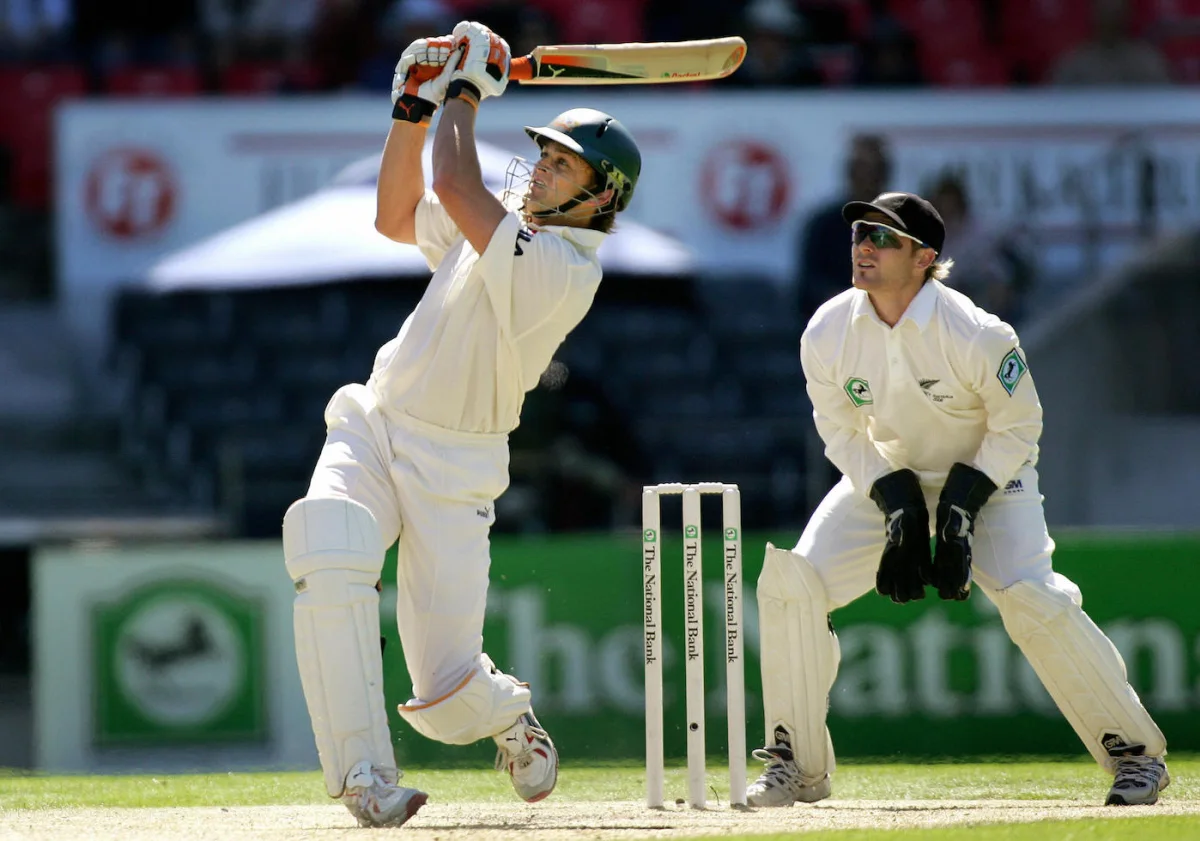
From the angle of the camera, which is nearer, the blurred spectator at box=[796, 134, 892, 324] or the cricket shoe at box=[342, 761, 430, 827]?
the cricket shoe at box=[342, 761, 430, 827]

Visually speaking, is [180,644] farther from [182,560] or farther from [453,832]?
[453,832]

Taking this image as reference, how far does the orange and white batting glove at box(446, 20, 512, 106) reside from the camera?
4.98 metres

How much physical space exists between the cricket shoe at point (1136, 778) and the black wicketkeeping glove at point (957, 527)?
597 millimetres

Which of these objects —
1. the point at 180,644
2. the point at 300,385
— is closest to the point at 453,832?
the point at 180,644

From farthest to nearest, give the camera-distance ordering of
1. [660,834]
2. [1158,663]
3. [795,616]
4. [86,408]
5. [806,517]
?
[86,408] < [806,517] < [1158,663] < [795,616] < [660,834]

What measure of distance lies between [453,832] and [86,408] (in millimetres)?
7858

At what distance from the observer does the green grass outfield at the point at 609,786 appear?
229 inches

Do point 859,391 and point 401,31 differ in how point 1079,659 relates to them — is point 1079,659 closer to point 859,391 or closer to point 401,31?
point 859,391

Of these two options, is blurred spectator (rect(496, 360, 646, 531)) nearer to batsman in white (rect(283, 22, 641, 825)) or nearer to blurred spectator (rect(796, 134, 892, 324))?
blurred spectator (rect(796, 134, 892, 324))

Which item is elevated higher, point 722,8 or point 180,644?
point 722,8

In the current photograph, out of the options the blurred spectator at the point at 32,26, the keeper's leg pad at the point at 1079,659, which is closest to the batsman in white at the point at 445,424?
the keeper's leg pad at the point at 1079,659

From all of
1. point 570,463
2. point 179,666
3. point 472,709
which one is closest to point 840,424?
point 472,709

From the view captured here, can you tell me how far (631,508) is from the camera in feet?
32.5

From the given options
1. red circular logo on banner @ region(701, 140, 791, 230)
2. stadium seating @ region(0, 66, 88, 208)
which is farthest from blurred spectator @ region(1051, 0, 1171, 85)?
stadium seating @ region(0, 66, 88, 208)
